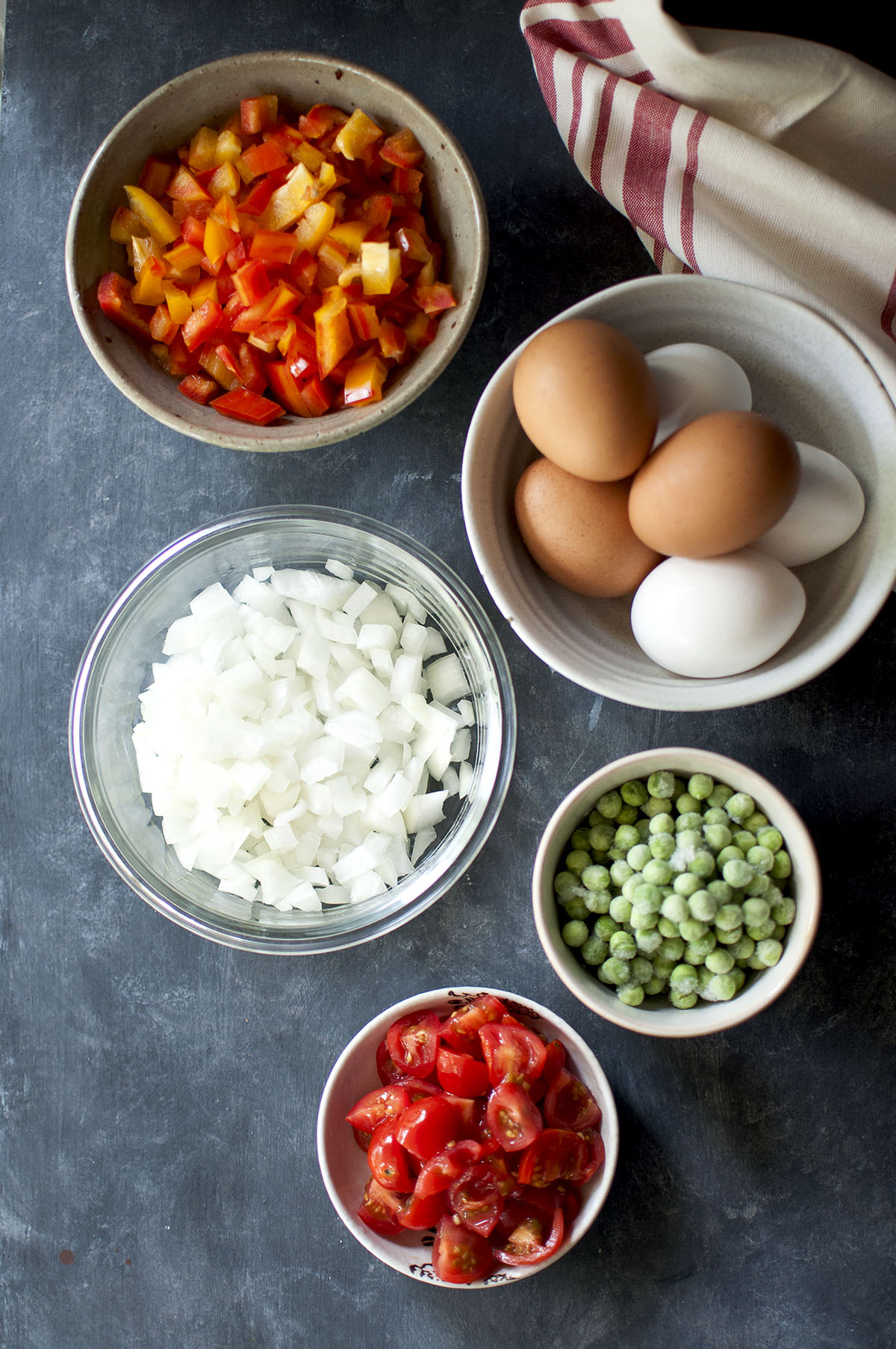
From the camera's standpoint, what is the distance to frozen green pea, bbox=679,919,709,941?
117cm

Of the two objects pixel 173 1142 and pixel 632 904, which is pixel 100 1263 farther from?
pixel 632 904

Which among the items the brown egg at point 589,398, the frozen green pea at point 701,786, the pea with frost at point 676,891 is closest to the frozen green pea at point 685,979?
the pea with frost at point 676,891

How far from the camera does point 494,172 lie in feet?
4.52

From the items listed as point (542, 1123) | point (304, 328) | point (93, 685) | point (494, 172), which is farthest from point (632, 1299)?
point (494, 172)

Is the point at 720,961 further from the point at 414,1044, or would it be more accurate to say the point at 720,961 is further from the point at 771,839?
the point at 414,1044

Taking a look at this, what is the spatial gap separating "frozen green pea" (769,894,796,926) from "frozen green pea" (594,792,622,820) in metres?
0.22

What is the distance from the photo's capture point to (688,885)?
1178 mm

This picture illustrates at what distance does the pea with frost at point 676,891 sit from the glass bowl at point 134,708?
0.17 metres

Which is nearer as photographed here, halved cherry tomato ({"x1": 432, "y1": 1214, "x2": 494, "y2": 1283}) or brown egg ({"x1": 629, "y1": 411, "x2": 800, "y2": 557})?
brown egg ({"x1": 629, "y1": 411, "x2": 800, "y2": 557})

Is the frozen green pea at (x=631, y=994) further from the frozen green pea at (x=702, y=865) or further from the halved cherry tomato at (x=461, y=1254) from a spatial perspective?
the halved cherry tomato at (x=461, y=1254)

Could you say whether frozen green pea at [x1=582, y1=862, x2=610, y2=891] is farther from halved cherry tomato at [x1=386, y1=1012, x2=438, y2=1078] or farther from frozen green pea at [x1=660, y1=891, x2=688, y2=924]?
halved cherry tomato at [x1=386, y1=1012, x2=438, y2=1078]

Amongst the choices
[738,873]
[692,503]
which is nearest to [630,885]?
[738,873]

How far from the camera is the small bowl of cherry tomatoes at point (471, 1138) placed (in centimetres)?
121

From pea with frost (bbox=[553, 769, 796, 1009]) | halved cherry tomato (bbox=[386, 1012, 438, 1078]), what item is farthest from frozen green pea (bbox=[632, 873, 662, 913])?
halved cherry tomato (bbox=[386, 1012, 438, 1078])
